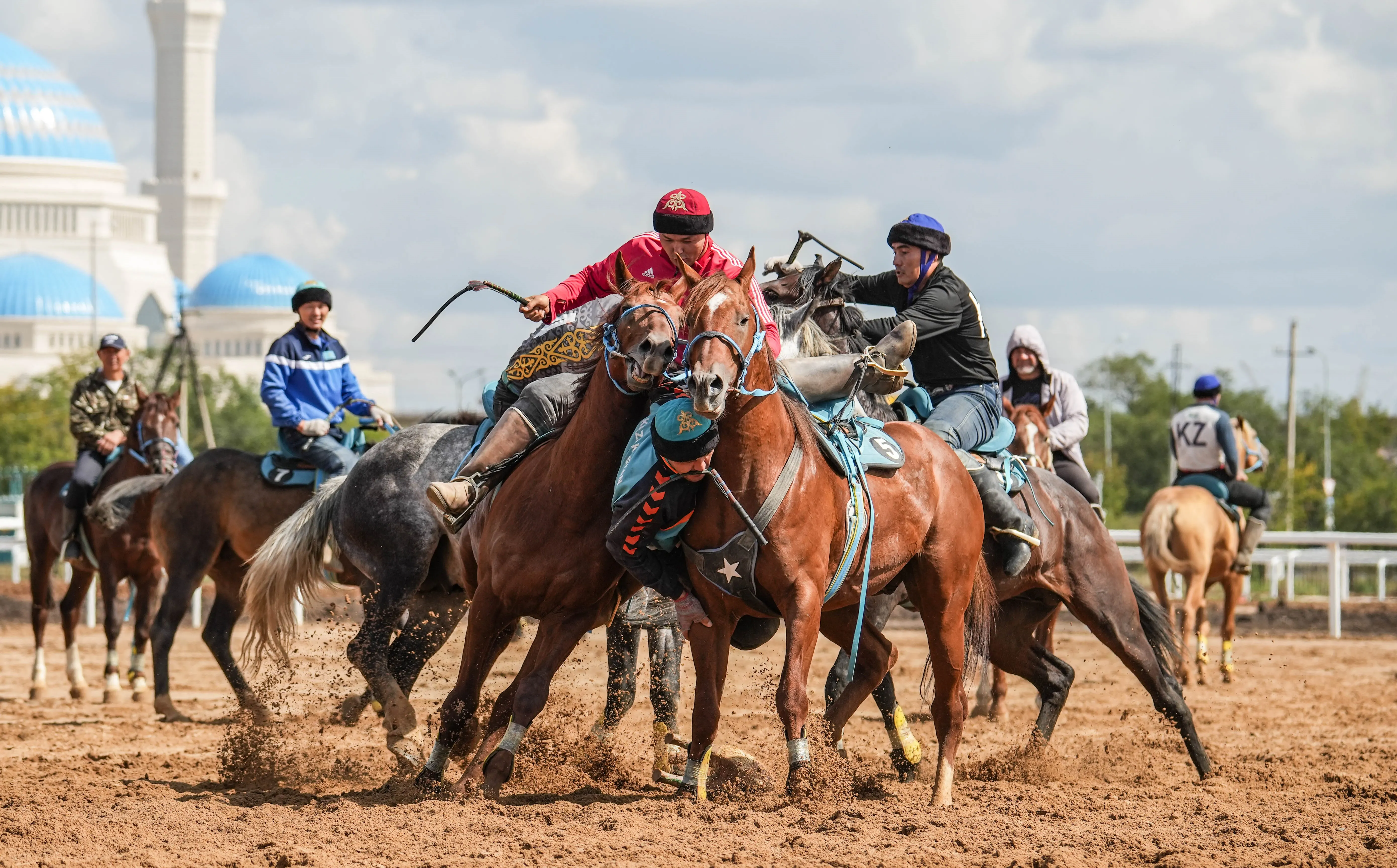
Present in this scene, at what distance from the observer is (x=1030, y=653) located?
969 cm

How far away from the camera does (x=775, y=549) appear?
689cm

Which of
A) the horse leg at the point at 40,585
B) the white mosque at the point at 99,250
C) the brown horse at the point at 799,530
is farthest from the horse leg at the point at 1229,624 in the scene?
the white mosque at the point at 99,250

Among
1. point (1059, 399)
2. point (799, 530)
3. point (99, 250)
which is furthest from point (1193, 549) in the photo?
point (99, 250)

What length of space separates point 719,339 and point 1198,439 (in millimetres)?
10073

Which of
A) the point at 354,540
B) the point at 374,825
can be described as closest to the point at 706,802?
the point at 374,825

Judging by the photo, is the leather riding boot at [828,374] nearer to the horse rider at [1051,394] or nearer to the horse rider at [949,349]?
the horse rider at [949,349]

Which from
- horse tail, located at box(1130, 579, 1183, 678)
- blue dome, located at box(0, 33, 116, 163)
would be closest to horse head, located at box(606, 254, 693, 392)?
horse tail, located at box(1130, 579, 1183, 678)

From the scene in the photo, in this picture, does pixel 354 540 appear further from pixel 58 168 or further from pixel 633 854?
pixel 58 168

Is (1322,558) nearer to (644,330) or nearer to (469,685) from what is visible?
(469,685)

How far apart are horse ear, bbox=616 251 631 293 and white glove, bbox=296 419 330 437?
4618mm

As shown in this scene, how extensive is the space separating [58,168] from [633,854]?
92187 millimetres

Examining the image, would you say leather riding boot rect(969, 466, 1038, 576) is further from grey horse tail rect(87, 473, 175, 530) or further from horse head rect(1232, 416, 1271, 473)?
horse head rect(1232, 416, 1271, 473)

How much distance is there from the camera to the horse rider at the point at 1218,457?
1535cm

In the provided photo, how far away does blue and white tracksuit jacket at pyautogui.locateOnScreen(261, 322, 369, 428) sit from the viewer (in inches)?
453
